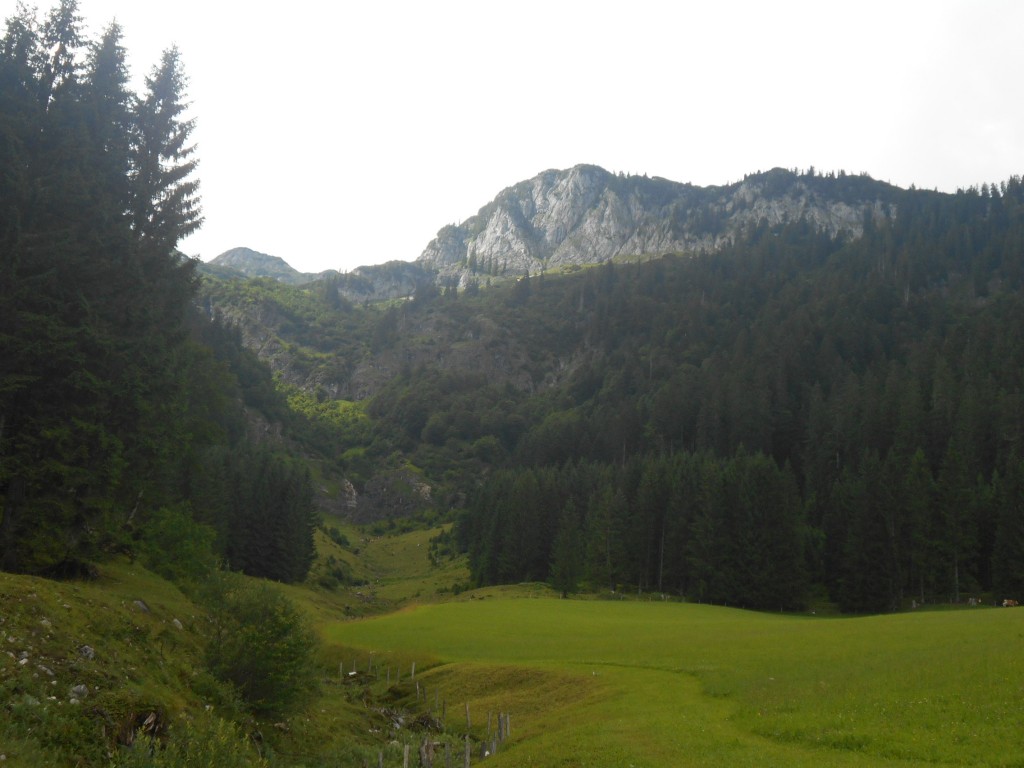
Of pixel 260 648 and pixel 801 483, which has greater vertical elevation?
pixel 801 483

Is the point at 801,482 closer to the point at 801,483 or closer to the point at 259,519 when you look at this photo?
the point at 801,483

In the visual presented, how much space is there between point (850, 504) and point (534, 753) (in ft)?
268

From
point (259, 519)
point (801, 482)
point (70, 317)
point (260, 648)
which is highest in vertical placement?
point (70, 317)

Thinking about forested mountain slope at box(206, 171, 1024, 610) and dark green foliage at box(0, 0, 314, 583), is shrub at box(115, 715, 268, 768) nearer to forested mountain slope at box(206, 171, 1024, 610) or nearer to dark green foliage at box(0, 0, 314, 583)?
Answer: dark green foliage at box(0, 0, 314, 583)

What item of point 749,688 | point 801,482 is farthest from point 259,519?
point 801,482

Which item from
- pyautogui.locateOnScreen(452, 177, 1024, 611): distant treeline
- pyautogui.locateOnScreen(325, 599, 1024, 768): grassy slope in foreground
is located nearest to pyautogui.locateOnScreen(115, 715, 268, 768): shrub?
pyautogui.locateOnScreen(325, 599, 1024, 768): grassy slope in foreground

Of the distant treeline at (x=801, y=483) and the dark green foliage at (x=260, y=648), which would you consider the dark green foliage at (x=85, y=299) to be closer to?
the dark green foliage at (x=260, y=648)

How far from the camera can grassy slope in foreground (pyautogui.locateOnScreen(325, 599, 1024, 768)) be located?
75.1ft

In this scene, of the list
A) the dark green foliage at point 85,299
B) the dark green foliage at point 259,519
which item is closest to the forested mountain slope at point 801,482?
the dark green foliage at point 259,519

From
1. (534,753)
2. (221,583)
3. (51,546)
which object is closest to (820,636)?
(534,753)

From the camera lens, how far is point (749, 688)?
3183cm

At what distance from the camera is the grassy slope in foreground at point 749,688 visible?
22.9 meters

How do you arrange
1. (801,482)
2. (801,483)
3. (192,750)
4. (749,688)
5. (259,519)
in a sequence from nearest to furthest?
(192,750) < (749,688) < (259,519) < (801,483) < (801,482)

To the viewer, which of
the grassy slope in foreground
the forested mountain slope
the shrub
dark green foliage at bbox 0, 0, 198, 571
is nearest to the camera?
the shrub
